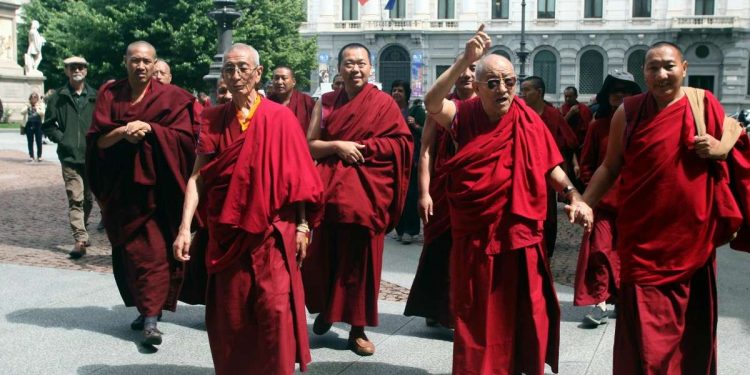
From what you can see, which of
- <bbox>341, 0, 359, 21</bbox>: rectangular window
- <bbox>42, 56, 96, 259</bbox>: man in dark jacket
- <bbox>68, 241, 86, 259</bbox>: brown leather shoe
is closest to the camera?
<bbox>68, 241, 86, 259</bbox>: brown leather shoe

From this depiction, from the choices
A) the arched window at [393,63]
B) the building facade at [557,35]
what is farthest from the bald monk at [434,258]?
the arched window at [393,63]

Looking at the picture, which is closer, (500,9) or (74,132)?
(74,132)

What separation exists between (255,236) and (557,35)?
48.8 meters

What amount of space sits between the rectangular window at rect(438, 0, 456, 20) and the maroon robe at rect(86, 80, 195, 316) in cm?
4836

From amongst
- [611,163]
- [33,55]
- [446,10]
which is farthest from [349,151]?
[446,10]

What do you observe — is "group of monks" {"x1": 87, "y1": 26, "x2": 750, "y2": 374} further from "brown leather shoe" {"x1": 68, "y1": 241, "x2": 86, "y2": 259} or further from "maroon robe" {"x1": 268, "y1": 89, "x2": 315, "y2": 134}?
"brown leather shoe" {"x1": 68, "y1": 241, "x2": 86, "y2": 259}

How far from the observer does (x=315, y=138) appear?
6117 mm

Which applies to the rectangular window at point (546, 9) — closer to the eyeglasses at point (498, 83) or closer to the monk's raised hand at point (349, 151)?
the monk's raised hand at point (349, 151)

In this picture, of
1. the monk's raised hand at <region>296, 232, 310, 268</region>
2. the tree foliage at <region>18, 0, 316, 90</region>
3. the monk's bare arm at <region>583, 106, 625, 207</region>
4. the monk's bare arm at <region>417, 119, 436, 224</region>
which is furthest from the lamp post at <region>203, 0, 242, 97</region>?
the tree foliage at <region>18, 0, 316, 90</region>

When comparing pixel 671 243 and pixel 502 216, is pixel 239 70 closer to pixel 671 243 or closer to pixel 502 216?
pixel 502 216

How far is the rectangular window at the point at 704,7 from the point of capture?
4944 centimetres

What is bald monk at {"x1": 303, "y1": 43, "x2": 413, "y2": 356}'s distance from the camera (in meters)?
5.94

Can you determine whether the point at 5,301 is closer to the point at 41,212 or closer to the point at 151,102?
the point at 151,102

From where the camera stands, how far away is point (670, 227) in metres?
4.32
